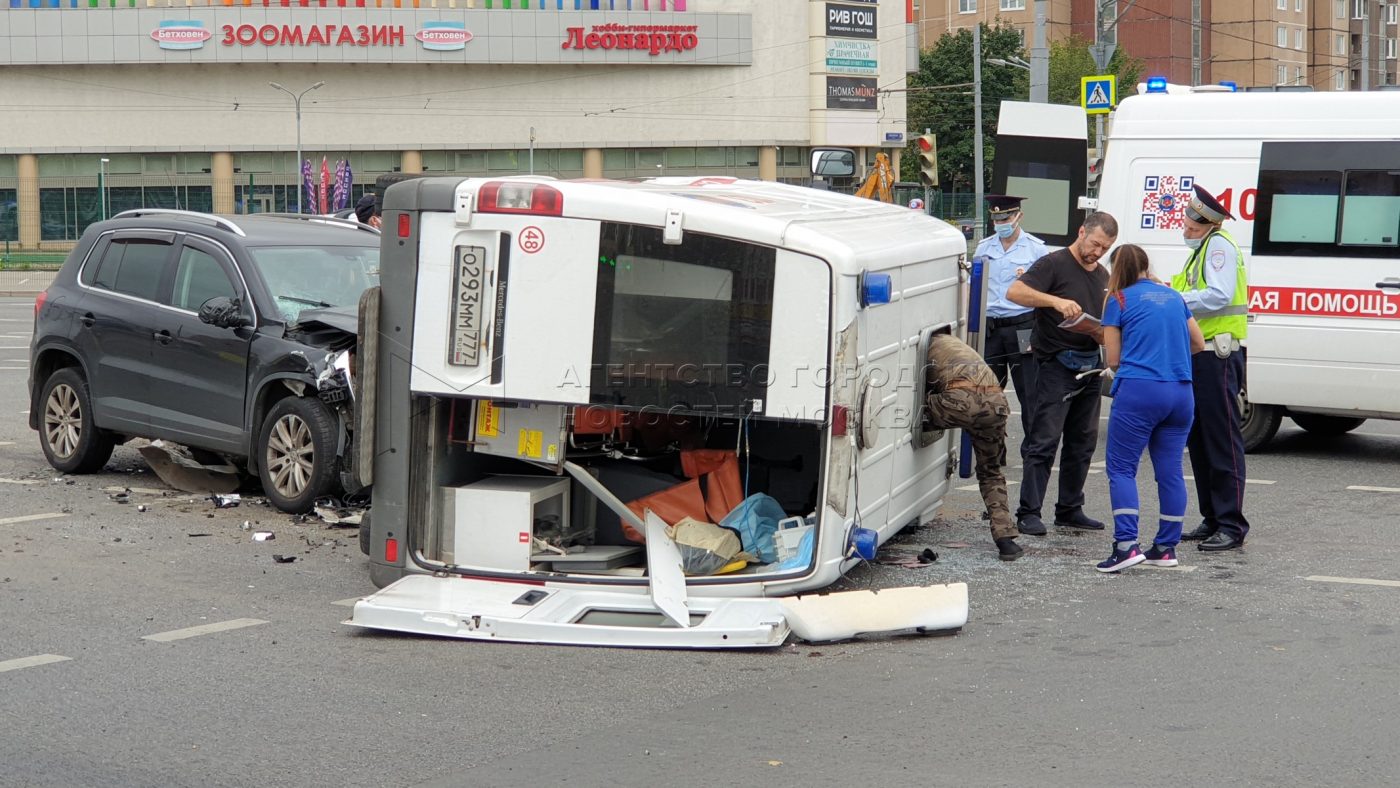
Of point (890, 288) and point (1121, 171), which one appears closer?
point (890, 288)

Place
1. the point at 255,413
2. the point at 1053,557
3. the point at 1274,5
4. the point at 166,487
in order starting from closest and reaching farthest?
the point at 1053,557 → the point at 255,413 → the point at 166,487 → the point at 1274,5

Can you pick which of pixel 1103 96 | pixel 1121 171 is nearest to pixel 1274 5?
pixel 1103 96

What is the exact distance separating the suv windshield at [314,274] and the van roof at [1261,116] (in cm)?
589

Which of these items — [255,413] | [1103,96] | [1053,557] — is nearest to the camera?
[1053,557]

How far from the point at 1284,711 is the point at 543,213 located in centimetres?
370

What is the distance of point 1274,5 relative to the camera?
286 feet

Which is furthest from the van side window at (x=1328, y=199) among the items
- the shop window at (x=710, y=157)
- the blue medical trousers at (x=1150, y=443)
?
the shop window at (x=710, y=157)

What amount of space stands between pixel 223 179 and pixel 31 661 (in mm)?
64093

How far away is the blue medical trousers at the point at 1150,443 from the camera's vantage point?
8.23 metres

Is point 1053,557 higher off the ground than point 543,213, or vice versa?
point 543,213

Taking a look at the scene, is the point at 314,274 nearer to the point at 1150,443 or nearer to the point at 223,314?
the point at 223,314

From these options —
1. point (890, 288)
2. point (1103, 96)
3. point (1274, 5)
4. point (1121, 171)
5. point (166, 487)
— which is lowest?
point (166, 487)

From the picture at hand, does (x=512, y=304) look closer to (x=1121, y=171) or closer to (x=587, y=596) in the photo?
(x=587, y=596)

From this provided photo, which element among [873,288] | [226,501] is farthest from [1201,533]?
[226,501]
